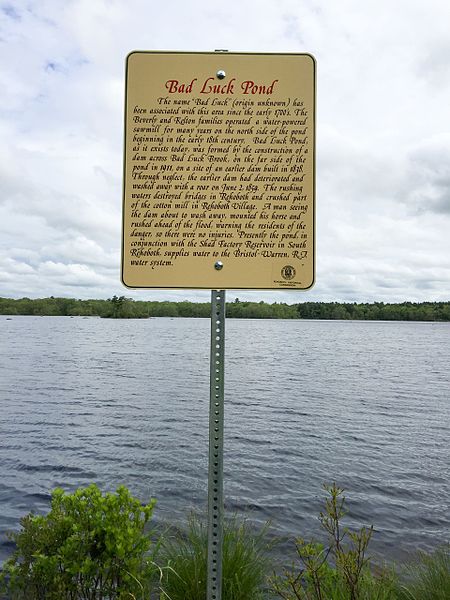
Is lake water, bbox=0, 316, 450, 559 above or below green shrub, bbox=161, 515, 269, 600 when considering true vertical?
below

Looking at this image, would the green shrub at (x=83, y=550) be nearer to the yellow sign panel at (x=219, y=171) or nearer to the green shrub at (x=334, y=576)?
the green shrub at (x=334, y=576)

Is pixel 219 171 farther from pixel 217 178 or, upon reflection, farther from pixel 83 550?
pixel 83 550

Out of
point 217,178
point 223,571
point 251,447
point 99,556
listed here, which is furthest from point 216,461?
point 251,447

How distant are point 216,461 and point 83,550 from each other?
3.78ft

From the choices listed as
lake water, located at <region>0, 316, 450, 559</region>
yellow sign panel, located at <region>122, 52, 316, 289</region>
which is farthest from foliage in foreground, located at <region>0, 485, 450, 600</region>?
lake water, located at <region>0, 316, 450, 559</region>

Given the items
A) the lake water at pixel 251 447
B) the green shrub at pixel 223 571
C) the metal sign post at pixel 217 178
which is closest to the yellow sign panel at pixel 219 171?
the metal sign post at pixel 217 178

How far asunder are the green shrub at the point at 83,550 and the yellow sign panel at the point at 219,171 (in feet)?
5.66

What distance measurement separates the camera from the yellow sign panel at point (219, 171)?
3.98m

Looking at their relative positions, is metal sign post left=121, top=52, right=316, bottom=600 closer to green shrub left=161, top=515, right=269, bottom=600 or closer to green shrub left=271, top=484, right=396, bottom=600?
green shrub left=271, top=484, right=396, bottom=600

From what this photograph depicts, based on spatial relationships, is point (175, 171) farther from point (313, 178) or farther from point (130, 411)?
point (130, 411)

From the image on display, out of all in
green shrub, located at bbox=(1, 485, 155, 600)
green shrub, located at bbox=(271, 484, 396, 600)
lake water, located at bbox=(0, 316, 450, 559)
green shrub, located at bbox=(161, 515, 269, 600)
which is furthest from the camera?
lake water, located at bbox=(0, 316, 450, 559)

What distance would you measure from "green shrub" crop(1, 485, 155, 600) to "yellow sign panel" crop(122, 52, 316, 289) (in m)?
1.72

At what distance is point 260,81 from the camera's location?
4.02 metres

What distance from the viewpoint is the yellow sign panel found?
3979 mm
